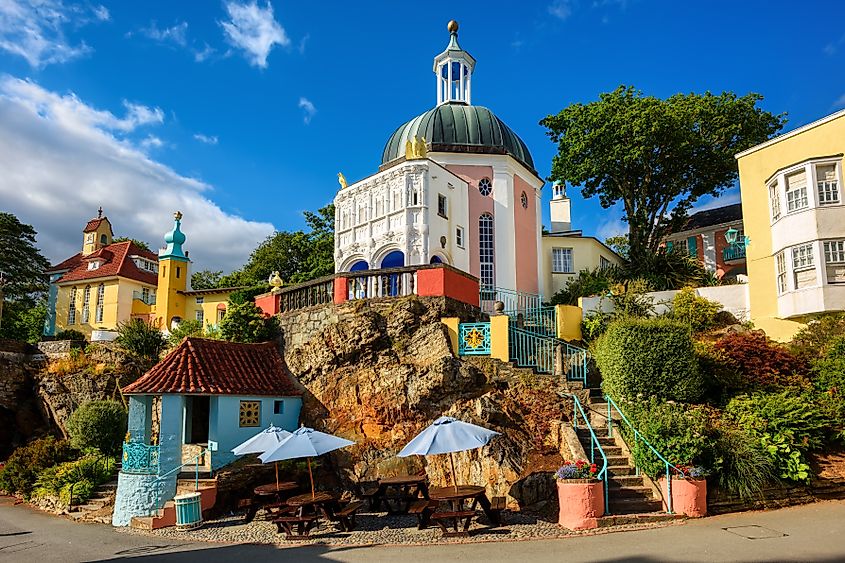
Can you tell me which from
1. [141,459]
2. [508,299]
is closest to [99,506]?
[141,459]

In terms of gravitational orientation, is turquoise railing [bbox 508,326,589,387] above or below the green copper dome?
below

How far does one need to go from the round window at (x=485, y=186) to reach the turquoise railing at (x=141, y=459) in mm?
17461

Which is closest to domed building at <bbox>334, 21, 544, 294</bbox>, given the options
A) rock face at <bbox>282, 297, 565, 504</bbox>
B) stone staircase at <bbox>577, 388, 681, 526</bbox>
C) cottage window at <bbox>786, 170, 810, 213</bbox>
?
rock face at <bbox>282, 297, 565, 504</bbox>

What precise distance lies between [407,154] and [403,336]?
401 inches

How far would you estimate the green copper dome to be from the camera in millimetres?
26938

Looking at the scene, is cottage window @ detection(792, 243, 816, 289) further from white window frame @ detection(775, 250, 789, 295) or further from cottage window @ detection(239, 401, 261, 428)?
cottage window @ detection(239, 401, 261, 428)

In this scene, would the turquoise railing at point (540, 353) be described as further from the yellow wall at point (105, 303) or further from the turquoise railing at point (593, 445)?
the yellow wall at point (105, 303)

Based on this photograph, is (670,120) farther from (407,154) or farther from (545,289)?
(407,154)

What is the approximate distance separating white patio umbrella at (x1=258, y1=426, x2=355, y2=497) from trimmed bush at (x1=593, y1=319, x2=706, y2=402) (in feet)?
20.7

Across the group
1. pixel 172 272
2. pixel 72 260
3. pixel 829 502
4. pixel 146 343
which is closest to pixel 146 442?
pixel 146 343

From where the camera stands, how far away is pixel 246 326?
18.8 m

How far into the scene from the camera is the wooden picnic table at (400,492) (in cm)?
1255

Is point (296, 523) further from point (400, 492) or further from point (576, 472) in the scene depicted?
point (576, 472)

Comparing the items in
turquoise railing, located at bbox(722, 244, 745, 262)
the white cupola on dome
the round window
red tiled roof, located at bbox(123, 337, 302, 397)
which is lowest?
red tiled roof, located at bbox(123, 337, 302, 397)
